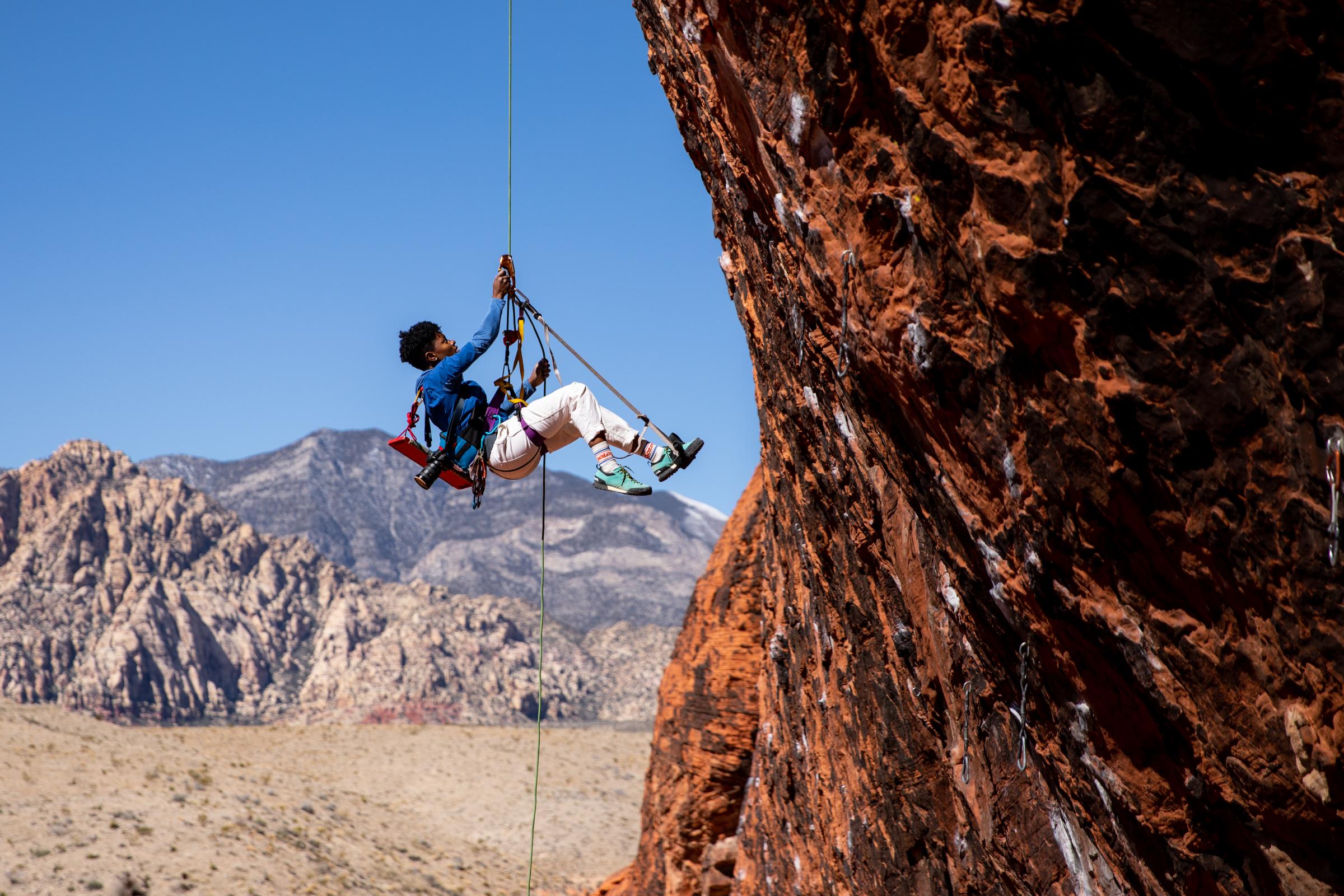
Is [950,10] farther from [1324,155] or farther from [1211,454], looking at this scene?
[1211,454]

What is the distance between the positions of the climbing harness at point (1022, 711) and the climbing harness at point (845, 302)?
1593 mm

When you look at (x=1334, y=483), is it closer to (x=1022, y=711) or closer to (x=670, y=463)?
(x=1022, y=711)

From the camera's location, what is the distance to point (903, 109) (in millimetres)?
4449

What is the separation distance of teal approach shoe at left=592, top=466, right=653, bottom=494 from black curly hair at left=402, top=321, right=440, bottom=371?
167 centimetres

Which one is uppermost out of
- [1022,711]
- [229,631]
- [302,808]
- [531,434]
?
[229,631]

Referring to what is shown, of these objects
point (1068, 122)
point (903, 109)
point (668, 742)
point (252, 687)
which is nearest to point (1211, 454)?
point (1068, 122)

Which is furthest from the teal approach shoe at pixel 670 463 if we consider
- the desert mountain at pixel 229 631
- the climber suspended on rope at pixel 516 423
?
the desert mountain at pixel 229 631

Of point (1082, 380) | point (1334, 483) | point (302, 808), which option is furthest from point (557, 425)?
point (302, 808)

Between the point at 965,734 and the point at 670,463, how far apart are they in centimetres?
329

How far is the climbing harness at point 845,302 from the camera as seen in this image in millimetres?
5090

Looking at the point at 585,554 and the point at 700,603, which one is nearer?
the point at 700,603

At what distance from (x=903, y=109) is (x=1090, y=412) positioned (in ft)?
4.56

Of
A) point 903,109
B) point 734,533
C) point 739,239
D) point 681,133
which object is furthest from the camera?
point 734,533

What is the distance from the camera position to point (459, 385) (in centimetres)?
856
